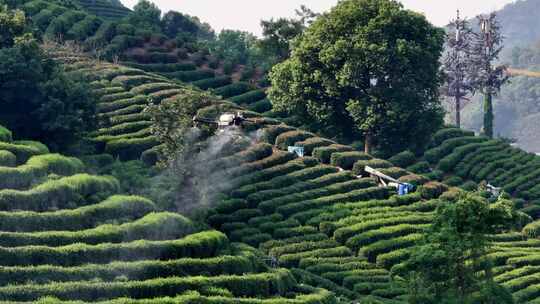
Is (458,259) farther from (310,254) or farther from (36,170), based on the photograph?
(36,170)

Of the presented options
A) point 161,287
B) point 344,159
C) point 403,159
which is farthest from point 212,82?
point 161,287

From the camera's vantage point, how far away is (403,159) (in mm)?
81875

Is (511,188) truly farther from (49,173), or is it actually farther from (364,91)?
(49,173)

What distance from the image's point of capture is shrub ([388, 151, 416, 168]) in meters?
81.2

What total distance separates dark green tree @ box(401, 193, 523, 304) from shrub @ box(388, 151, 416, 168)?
25613 mm

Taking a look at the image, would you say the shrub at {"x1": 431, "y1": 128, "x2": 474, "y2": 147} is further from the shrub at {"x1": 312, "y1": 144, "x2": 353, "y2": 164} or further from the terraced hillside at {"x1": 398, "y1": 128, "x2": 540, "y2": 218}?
the shrub at {"x1": 312, "y1": 144, "x2": 353, "y2": 164}

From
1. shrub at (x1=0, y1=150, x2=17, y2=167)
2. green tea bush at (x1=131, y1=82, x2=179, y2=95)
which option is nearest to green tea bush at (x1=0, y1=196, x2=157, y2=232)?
shrub at (x1=0, y1=150, x2=17, y2=167)

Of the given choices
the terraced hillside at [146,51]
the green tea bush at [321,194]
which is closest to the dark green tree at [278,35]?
the terraced hillside at [146,51]

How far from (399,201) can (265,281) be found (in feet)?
61.8

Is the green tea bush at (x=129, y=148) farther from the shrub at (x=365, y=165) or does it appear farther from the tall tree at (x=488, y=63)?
the tall tree at (x=488, y=63)

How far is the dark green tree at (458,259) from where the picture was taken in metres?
53.8

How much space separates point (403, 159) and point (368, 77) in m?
5.85

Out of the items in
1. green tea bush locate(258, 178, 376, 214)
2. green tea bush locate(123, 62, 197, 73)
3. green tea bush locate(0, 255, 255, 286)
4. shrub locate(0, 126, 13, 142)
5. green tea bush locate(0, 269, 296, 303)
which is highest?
green tea bush locate(123, 62, 197, 73)

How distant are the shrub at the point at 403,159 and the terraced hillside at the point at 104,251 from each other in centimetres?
2656
